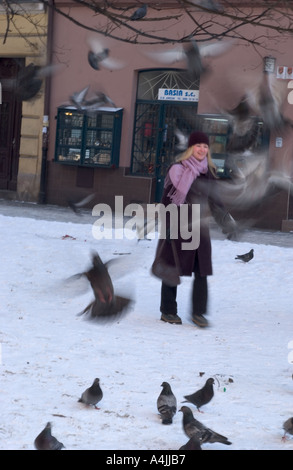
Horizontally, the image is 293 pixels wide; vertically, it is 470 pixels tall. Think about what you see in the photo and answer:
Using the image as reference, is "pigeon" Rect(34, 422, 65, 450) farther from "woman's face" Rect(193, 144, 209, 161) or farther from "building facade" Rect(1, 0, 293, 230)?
"building facade" Rect(1, 0, 293, 230)

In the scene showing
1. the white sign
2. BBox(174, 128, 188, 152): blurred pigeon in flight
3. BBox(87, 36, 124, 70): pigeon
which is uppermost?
BBox(87, 36, 124, 70): pigeon

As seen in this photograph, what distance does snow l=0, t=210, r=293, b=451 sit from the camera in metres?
4.53

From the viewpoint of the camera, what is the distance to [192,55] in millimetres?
15273

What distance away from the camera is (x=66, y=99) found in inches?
675

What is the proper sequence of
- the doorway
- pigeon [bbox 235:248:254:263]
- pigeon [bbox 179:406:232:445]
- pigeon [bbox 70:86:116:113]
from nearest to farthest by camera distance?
pigeon [bbox 179:406:232:445]
pigeon [bbox 235:248:254:263]
the doorway
pigeon [bbox 70:86:116:113]

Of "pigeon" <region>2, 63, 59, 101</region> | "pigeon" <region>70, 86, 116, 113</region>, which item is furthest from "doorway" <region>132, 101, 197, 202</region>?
"pigeon" <region>2, 63, 59, 101</region>

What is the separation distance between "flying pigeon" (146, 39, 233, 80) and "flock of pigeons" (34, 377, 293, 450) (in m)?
10.5

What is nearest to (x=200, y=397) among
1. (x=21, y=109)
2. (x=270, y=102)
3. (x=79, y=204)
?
(x=270, y=102)

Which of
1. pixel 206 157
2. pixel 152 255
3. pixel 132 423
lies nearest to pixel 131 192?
pixel 152 255

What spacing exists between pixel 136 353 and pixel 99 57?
1171 cm

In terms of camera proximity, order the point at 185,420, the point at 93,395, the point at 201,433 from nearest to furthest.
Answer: the point at 201,433 < the point at 185,420 < the point at 93,395

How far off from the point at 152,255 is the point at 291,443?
6203 millimetres

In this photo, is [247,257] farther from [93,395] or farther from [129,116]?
[129,116]
